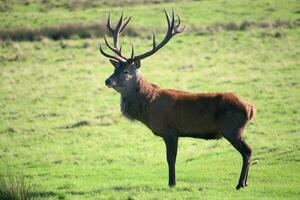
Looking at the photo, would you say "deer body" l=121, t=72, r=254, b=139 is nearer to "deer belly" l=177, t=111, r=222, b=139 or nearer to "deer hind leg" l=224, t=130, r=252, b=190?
"deer belly" l=177, t=111, r=222, b=139

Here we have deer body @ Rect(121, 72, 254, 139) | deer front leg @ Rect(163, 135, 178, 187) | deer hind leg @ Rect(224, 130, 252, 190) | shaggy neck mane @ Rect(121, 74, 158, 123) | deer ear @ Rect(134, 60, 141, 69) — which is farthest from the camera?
deer ear @ Rect(134, 60, 141, 69)

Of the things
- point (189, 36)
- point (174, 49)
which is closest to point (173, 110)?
point (174, 49)

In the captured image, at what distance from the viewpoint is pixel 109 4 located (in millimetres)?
49938

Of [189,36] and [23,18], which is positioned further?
[23,18]

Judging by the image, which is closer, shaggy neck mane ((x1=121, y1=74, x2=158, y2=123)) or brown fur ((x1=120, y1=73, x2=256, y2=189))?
brown fur ((x1=120, y1=73, x2=256, y2=189))

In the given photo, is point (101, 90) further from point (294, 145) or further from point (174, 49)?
point (294, 145)

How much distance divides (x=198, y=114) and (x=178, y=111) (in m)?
0.45

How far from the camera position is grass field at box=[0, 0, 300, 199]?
13.8m

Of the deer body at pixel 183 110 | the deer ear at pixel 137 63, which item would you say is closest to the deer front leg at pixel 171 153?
the deer body at pixel 183 110

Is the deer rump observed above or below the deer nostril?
below

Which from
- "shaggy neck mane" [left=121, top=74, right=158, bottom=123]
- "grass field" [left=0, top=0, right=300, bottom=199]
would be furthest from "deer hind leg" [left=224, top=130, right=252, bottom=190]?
"shaggy neck mane" [left=121, top=74, right=158, bottom=123]

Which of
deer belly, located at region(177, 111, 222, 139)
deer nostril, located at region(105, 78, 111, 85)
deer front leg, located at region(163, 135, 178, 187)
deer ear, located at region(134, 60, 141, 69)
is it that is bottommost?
deer front leg, located at region(163, 135, 178, 187)

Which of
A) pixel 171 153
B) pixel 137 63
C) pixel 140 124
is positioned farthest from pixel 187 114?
pixel 140 124

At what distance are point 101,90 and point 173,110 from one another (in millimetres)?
13845
